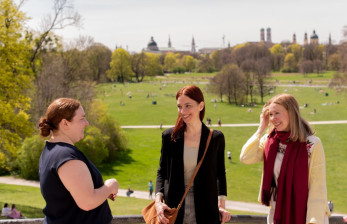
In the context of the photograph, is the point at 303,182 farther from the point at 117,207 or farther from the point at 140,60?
the point at 140,60

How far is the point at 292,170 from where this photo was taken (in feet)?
12.3

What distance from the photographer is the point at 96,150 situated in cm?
2827

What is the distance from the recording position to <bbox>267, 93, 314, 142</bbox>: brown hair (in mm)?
3768

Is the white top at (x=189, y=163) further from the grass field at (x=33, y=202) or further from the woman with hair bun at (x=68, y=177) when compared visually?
the grass field at (x=33, y=202)

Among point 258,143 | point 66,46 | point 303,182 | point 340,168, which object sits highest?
point 66,46

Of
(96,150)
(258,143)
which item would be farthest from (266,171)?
(96,150)

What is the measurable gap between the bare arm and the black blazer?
1030 millimetres

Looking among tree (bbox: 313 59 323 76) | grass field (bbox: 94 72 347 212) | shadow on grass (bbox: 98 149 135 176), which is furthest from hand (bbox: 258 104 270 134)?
tree (bbox: 313 59 323 76)

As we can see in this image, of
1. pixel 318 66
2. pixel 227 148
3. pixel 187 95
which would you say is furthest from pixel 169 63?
pixel 187 95

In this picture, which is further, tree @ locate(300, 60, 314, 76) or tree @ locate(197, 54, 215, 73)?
tree @ locate(197, 54, 215, 73)

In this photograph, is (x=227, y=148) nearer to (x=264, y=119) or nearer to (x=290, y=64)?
(x=264, y=119)

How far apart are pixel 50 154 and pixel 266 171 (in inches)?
80.5

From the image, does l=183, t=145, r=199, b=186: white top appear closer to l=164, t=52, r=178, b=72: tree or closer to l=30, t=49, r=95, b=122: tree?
Answer: l=30, t=49, r=95, b=122: tree

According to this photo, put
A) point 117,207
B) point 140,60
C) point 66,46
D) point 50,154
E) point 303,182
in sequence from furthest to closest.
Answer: point 140,60
point 66,46
point 117,207
point 303,182
point 50,154
